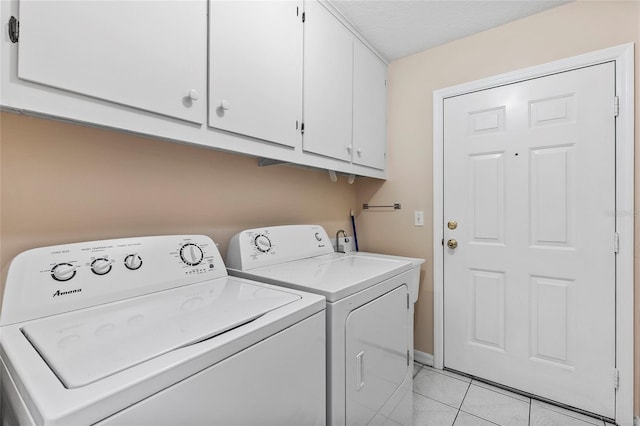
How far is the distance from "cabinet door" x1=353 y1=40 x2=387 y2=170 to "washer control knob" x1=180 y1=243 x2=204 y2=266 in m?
1.18

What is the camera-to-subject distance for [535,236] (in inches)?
75.3

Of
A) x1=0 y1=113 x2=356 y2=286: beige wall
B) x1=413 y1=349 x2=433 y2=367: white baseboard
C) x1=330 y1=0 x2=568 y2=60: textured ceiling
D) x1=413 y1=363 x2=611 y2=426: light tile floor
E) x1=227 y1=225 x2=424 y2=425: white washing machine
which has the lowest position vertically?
x1=413 y1=363 x2=611 y2=426: light tile floor

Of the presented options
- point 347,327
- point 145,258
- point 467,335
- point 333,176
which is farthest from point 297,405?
point 467,335

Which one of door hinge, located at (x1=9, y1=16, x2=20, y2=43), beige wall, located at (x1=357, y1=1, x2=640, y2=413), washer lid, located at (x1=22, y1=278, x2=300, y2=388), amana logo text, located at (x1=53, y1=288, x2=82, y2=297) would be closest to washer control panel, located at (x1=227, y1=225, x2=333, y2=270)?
washer lid, located at (x1=22, y1=278, x2=300, y2=388)

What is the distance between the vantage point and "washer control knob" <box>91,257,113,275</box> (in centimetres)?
96

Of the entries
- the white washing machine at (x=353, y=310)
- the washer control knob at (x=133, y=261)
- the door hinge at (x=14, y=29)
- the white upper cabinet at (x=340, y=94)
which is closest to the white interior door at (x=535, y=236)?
the white upper cabinet at (x=340, y=94)

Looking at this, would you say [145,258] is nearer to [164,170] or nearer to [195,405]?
[164,170]

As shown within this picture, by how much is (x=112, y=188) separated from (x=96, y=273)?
0.38m

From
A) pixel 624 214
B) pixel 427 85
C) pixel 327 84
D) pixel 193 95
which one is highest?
pixel 427 85

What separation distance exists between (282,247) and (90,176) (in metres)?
0.89

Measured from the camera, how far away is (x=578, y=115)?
177cm

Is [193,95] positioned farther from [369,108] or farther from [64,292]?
[369,108]

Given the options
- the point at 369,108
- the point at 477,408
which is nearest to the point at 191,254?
the point at 369,108

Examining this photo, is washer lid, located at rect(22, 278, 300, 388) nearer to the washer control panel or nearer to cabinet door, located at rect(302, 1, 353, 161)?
the washer control panel
